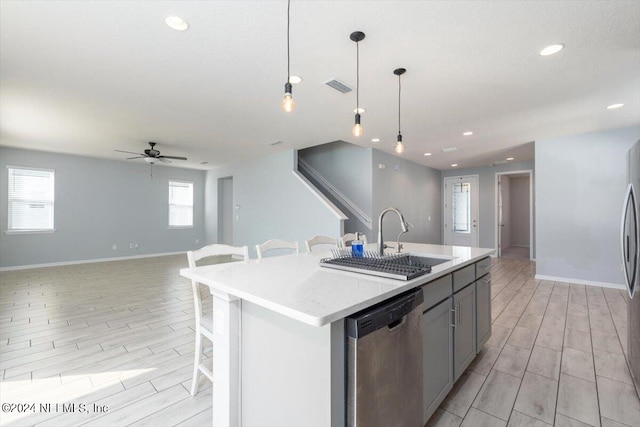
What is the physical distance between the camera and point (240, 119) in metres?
4.18

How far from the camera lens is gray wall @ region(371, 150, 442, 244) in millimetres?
6094

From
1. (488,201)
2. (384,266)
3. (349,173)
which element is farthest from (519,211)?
(384,266)

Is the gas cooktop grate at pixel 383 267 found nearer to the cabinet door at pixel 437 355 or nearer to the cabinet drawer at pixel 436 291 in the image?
the cabinet drawer at pixel 436 291

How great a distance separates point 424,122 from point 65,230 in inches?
323

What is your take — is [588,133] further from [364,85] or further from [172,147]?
[172,147]

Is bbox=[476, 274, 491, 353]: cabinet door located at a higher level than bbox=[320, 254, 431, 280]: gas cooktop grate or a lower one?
lower

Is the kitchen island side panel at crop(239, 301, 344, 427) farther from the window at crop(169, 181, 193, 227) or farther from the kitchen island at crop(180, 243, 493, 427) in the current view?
the window at crop(169, 181, 193, 227)

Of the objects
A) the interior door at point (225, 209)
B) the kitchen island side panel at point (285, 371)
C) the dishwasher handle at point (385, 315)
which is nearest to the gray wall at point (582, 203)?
the dishwasher handle at point (385, 315)

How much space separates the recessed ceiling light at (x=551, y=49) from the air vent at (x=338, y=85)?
5.61ft

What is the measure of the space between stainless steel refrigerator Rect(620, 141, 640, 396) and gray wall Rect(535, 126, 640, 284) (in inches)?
125

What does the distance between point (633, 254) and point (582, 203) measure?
3.55 metres

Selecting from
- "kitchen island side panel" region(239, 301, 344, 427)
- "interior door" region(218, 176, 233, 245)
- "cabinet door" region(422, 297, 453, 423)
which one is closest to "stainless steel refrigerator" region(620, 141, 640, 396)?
"cabinet door" region(422, 297, 453, 423)

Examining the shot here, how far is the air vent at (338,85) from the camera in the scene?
2.89 metres

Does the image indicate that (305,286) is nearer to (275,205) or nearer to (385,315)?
(385,315)
